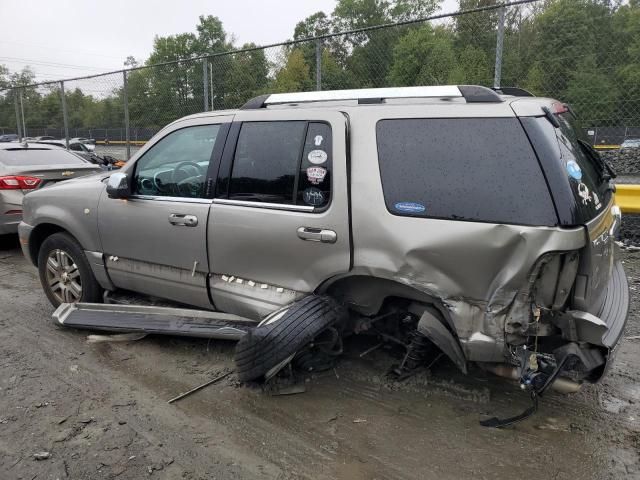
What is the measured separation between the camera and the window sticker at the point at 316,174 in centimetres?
323

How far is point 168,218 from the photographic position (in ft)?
12.7

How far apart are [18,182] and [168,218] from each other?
457 centimetres

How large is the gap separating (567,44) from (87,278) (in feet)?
22.7

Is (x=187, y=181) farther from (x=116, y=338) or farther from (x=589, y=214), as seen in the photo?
(x=589, y=214)

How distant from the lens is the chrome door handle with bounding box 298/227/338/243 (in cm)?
314

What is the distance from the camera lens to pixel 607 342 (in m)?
2.63

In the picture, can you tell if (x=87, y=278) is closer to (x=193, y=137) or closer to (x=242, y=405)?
(x=193, y=137)

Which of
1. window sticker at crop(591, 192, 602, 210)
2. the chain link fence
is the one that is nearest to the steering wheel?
window sticker at crop(591, 192, 602, 210)

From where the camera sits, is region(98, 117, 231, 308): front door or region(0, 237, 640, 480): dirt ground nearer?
region(0, 237, 640, 480): dirt ground

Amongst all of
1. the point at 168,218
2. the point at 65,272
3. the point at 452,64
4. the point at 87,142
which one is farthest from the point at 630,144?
the point at 87,142

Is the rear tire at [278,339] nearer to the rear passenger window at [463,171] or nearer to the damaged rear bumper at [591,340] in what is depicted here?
the rear passenger window at [463,171]

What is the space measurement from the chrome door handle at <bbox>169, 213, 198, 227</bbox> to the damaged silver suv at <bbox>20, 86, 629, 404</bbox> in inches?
0.4

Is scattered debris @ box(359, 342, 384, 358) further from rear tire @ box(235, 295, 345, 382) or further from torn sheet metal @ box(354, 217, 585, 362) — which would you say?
torn sheet metal @ box(354, 217, 585, 362)

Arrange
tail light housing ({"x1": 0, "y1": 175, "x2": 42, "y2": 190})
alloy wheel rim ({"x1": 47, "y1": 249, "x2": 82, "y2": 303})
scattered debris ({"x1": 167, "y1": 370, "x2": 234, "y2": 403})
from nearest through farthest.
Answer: scattered debris ({"x1": 167, "y1": 370, "x2": 234, "y2": 403}), alloy wheel rim ({"x1": 47, "y1": 249, "x2": 82, "y2": 303}), tail light housing ({"x1": 0, "y1": 175, "x2": 42, "y2": 190})
